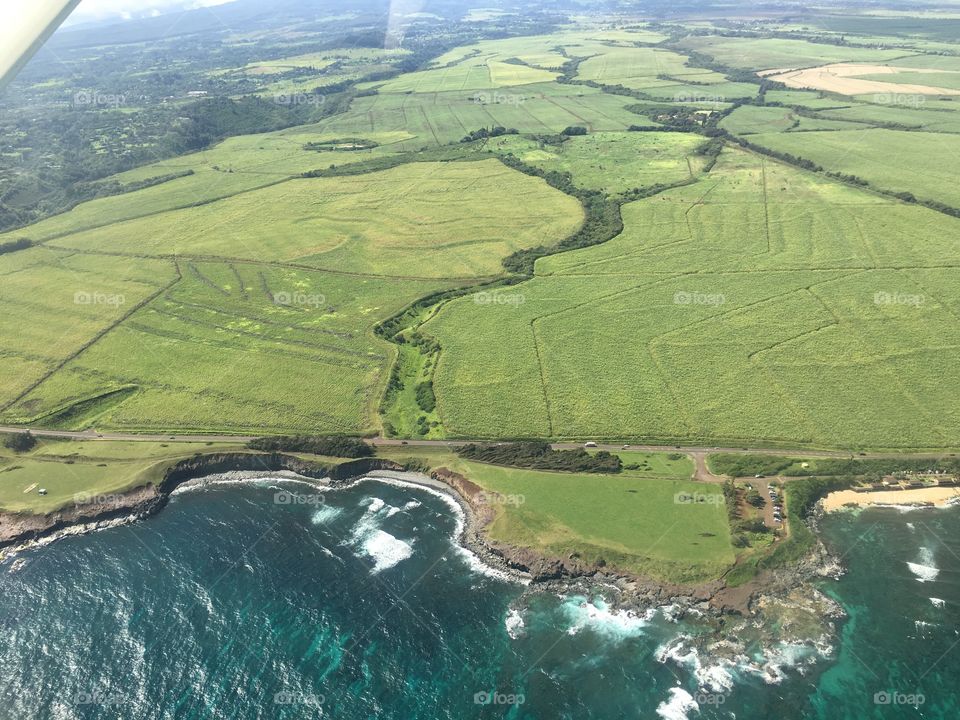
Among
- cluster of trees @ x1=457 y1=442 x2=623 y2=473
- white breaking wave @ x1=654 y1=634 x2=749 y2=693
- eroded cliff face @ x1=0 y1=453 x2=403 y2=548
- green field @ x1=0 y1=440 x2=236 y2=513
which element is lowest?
white breaking wave @ x1=654 y1=634 x2=749 y2=693

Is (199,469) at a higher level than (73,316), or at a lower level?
lower

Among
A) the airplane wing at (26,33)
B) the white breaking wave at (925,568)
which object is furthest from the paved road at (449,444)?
the airplane wing at (26,33)

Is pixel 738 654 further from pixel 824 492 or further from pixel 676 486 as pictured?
pixel 824 492

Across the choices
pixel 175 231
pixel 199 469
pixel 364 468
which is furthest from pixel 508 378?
pixel 175 231

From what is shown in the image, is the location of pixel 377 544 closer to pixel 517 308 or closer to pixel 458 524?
pixel 458 524

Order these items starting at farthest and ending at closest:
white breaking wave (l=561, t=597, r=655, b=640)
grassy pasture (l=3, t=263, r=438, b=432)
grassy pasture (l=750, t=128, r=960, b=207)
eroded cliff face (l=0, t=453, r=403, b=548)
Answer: grassy pasture (l=750, t=128, r=960, b=207), grassy pasture (l=3, t=263, r=438, b=432), eroded cliff face (l=0, t=453, r=403, b=548), white breaking wave (l=561, t=597, r=655, b=640)

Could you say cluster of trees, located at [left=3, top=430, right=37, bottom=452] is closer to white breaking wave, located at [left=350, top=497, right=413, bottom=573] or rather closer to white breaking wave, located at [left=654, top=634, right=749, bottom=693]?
white breaking wave, located at [left=350, top=497, right=413, bottom=573]

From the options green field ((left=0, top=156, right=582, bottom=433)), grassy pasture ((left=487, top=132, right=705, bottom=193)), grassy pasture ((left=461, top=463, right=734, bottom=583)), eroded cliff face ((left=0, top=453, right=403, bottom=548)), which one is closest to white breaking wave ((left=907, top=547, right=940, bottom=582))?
grassy pasture ((left=461, top=463, right=734, bottom=583))

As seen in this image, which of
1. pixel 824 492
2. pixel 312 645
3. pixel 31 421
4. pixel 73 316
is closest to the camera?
pixel 312 645
